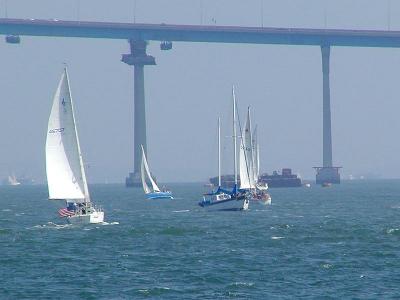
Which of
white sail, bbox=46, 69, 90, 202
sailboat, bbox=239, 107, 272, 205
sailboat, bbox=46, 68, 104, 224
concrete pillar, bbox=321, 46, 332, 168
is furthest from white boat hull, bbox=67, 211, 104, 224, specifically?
concrete pillar, bbox=321, 46, 332, 168

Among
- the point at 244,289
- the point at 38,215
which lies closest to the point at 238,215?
the point at 38,215

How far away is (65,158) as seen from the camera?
68062mm

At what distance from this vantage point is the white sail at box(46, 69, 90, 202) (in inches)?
A: 2640

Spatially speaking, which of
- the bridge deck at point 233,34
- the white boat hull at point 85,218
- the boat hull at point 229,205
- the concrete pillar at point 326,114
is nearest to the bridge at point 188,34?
the bridge deck at point 233,34

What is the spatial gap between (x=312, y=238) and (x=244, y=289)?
20327 mm

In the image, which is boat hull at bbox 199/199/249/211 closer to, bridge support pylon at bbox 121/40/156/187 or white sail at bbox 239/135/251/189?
white sail at bbox 239/135/251/189

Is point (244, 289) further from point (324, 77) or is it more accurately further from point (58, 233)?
point (324, 77)

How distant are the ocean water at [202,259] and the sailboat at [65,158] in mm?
1565

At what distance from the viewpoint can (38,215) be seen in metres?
88.6

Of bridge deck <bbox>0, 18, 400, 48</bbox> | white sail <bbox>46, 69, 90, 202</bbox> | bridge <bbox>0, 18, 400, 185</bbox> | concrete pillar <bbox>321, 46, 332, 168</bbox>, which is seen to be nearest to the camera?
white sail <bbox>46, 69, 90, 202</bbox>

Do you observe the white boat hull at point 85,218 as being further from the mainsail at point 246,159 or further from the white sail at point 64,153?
the mainsail at point 246,159

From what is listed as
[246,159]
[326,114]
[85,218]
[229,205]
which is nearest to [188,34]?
[326,114]

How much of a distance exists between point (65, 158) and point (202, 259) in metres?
19.7

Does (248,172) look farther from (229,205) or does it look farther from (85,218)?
(85,218)
